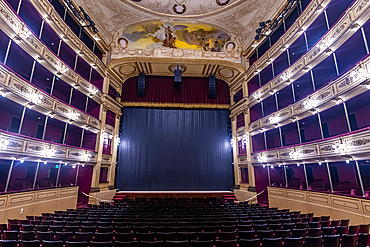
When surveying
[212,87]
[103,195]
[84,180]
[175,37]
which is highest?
[175,37]

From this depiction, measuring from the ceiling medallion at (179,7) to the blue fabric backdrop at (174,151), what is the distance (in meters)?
8.47

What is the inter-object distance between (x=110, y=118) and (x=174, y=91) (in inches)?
255

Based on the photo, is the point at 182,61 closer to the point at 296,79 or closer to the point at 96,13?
the point at 96,13

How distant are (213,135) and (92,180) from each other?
10.9 meters

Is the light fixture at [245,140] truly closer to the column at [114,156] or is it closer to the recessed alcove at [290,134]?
the recessed alcove at [290,134]

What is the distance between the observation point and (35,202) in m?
9.13

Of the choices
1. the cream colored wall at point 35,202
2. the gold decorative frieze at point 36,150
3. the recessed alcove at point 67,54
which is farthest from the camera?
the recessed alcove at point 67,54

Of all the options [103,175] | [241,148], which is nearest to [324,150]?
[241,148]

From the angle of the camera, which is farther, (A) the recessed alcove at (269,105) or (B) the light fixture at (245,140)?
(B) the light fixture at (245,140)

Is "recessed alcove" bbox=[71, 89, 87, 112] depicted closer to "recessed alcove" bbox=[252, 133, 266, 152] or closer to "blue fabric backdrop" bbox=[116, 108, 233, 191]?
"blue fabric backdrop" bbox=[116, 108, 233, 191]

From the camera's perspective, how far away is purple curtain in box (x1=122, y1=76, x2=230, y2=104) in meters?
19.2

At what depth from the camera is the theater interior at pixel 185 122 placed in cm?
641

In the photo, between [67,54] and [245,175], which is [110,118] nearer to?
[67,54]

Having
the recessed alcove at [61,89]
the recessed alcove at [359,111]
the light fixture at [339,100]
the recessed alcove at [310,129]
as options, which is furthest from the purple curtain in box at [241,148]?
the recessed alcove at [61,89]
